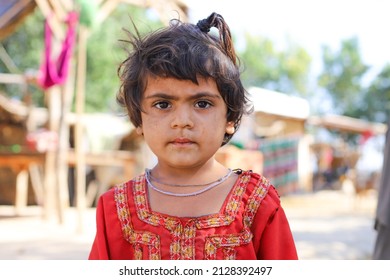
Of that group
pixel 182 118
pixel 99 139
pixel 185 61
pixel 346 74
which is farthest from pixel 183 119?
pixel 346 74

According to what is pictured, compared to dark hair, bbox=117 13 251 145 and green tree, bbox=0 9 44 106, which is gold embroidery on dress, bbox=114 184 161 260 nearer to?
dark hair, bbox=117 13 251 145

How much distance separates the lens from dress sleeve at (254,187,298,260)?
1.28 meters

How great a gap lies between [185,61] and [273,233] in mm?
420

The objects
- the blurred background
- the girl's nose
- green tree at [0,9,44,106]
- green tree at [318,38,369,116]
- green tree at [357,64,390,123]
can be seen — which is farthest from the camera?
green tree at [318,38,369,116]

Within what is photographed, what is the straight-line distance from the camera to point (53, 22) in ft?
19.0

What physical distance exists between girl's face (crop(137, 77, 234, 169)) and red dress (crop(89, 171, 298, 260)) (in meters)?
0.12

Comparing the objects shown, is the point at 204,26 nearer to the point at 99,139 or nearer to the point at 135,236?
the point at 135,236

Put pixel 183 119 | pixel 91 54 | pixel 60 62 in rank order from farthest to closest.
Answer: pixel 91 54, pixel 60 62, pixel 183 119

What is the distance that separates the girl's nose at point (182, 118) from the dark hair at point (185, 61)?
0.22 feet

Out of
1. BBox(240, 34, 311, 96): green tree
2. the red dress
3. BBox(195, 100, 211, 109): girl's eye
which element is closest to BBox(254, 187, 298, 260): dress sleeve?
the red dress

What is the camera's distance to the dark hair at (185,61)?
1270 millimetres

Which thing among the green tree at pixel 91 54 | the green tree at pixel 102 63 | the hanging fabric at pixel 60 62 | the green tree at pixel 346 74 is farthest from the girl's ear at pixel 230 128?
the green tree at pixel 346 74

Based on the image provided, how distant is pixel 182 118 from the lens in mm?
1248
